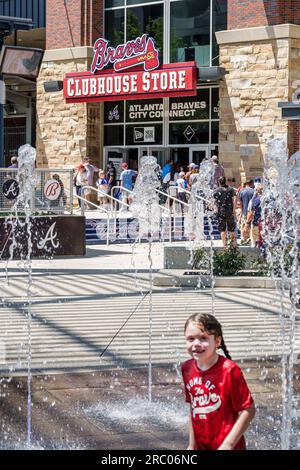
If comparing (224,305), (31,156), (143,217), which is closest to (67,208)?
(31,156)

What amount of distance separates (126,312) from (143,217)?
13.4 m

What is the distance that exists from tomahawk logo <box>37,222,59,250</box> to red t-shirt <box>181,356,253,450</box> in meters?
16.6

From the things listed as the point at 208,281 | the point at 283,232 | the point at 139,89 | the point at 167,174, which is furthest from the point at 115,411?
the point at 139,89

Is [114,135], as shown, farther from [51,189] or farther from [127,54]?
[51,189]

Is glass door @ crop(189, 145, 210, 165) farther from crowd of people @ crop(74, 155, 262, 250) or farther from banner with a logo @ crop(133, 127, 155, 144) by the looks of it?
banner with a logo @ crop(133, 127, 155, 144)

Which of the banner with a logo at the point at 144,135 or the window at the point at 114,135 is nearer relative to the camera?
the banner with a logo at the point at 144,135

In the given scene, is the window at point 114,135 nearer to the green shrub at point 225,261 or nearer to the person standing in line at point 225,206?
the person standing in line at point 225,206

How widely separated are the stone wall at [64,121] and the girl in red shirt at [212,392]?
99.0 ft

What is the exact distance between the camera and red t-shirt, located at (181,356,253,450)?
14.0ft

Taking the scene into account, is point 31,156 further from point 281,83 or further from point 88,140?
point 88,140

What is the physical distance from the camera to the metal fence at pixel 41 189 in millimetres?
20609

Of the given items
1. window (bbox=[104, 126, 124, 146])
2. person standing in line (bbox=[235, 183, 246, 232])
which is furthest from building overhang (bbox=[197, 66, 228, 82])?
window (bbox=[104, 126, 124, 146])

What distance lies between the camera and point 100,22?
34438mm

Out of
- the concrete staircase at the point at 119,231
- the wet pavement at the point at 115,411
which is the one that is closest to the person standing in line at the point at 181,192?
the concrete staircase at the point at 119,231
